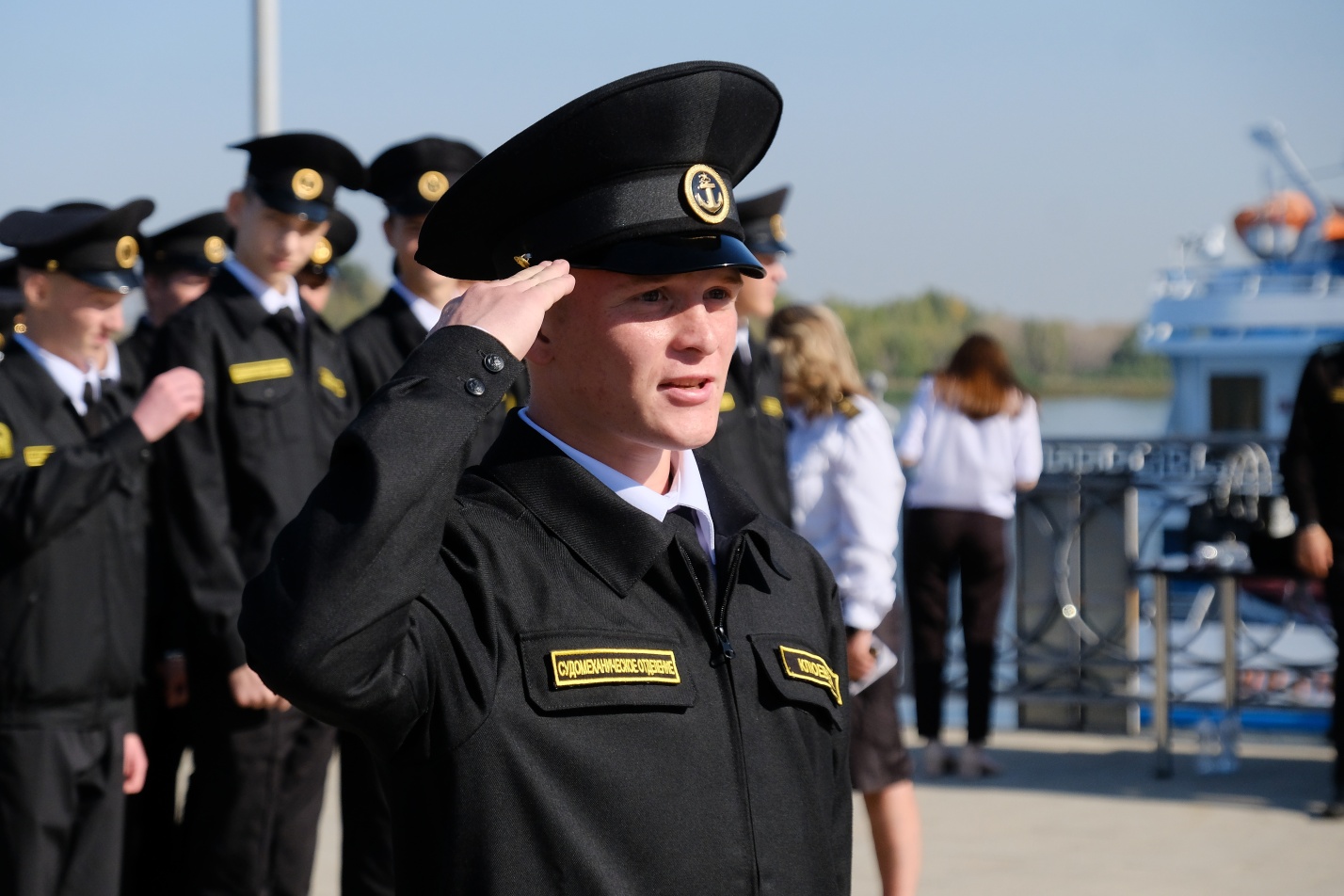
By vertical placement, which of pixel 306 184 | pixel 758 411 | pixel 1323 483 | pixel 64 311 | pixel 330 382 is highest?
pixel 306 184

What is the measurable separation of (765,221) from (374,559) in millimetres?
3773

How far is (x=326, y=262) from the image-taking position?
550 centimetres

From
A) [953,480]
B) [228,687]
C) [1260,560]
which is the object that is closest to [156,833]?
[228,687]

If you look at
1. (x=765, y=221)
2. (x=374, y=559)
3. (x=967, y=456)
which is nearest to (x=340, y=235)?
(x=765, y=221)

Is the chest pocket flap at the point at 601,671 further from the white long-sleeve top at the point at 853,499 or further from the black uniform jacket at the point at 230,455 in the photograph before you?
the white long-sleeve top at the point at 853,499

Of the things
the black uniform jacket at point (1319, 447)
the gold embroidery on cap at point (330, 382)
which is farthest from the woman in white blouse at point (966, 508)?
the gold embroidery on cap at point (330, 382)

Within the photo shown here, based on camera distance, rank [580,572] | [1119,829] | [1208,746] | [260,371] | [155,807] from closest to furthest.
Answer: [580,572], [260,371], [155,807], [1119,829], [1208,746]

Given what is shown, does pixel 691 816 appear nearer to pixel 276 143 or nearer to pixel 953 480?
pixel 276 143

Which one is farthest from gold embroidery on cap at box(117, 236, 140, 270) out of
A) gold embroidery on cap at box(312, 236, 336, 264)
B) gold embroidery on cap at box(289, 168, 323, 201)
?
gold embroidery on cap at box(312, 236, 336, 264)

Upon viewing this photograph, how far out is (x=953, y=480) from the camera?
691 centimetres

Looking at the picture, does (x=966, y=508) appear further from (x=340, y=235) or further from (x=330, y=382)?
(x=330, y=382)

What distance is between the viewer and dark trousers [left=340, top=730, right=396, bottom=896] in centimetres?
402

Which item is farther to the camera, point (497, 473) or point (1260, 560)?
point (1260, 560)

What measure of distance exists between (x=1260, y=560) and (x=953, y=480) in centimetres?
125
